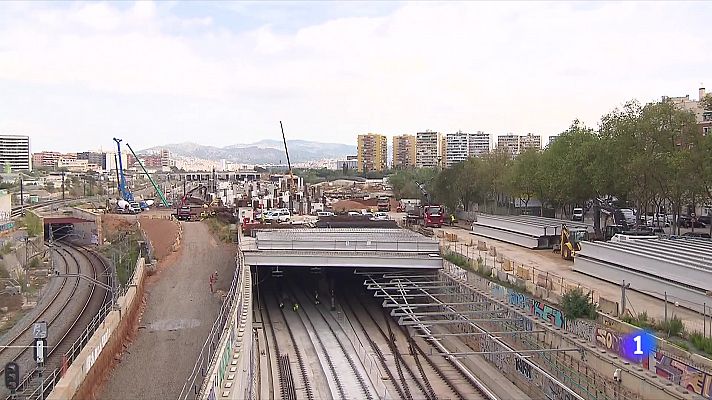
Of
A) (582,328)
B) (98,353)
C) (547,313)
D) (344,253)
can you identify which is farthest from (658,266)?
(98,353)

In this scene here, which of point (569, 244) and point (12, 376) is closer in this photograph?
point (12, 376)

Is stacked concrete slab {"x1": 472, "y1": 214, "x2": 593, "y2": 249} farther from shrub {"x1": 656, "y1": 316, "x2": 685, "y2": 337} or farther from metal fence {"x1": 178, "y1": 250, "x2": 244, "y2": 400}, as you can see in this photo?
shrub {"x1": 656, "y1": 316, "x2": 685, "y2": 337}

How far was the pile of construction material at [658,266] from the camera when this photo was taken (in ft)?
67.5

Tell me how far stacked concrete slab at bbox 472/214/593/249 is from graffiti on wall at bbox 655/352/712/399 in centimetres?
2118

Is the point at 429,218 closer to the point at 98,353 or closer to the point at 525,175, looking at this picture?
the point at 525,175

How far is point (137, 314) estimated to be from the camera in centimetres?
2281

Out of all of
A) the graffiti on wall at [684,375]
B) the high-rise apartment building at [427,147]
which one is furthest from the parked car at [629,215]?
the high-rise apartment building at [427,147]

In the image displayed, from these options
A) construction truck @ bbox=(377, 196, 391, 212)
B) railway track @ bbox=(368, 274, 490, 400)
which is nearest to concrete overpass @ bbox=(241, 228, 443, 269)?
railway track @ bbox=(368, 274, 490, 400)

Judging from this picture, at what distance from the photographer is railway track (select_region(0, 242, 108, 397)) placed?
22.1 metres

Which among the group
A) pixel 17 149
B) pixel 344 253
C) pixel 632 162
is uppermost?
pixel 17 149

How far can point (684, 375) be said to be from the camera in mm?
14977

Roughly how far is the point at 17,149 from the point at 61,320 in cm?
17387

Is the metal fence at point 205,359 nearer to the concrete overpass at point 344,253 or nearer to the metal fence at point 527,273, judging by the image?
the concrete overpass at point 344,253

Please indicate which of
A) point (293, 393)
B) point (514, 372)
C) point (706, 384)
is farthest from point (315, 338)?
point (706, 384)
